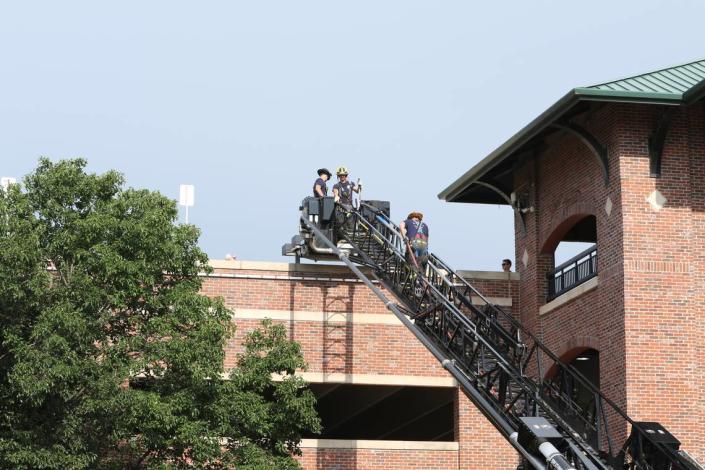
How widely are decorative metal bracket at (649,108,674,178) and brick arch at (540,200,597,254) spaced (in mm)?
1870

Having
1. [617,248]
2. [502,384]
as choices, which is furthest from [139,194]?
[617,248]

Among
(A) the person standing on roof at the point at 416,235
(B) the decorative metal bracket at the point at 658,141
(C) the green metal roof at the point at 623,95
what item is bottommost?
(A) the person standing on roof at the point at 416,235

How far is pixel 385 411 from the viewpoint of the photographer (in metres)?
41.8

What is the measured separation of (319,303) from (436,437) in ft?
50.9

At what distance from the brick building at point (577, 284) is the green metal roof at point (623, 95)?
35mm

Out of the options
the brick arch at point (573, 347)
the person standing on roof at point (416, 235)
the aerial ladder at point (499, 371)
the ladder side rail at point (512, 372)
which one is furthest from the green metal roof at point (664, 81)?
the brick arch at point (573, 347)

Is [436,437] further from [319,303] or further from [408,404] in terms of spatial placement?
[319,303]

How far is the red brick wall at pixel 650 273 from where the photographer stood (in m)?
26.6

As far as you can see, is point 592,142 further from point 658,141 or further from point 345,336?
Answer: point 345,336

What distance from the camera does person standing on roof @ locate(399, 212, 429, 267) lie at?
27641 mm

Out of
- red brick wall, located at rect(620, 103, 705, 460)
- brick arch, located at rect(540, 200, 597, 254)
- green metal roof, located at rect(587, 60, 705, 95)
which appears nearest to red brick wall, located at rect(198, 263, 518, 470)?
brick arch, located at rect(540, 200, 597, 254)

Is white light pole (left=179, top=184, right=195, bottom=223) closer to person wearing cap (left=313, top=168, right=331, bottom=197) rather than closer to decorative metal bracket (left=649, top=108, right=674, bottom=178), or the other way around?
person wearing cap (left=313, top=168, right=331, bottom=197)

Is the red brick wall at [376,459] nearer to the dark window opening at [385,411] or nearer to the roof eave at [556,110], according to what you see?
the dark window opening at [385,411]

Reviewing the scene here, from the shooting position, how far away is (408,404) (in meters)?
40.2
